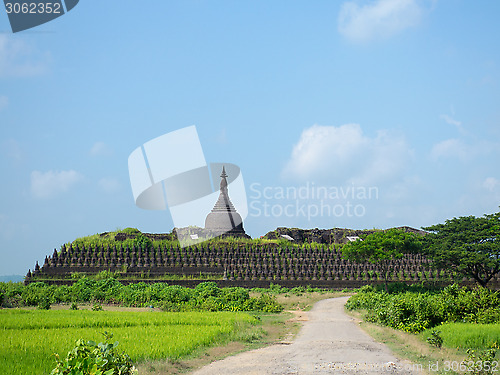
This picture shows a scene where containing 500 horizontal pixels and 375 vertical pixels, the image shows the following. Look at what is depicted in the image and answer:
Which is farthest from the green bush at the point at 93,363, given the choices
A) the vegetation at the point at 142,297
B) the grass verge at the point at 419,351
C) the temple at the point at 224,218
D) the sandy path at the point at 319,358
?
the temple at the point at 224,218

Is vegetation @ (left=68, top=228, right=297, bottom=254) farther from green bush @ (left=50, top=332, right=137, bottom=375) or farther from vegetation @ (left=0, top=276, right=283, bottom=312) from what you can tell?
green bush @ (left=50, top=332, right=137, bottom=375)

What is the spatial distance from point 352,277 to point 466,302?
18410 millimetres

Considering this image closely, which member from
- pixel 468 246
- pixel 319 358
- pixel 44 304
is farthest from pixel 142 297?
pixel 468 246

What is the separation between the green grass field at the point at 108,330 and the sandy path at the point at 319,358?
169 centimetres

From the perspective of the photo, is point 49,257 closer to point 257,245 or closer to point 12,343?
point 257,245

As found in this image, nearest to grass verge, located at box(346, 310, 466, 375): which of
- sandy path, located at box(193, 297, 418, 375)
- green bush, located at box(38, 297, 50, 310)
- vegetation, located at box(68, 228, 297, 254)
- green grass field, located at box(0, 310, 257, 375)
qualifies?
sandy path, located at box(193, 297, 418, 375)

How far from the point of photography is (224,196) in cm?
5122

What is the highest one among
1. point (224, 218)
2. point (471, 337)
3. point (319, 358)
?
point (224, 218)

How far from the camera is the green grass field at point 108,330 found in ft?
40.6

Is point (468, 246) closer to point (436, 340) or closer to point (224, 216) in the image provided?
point (436, 340)

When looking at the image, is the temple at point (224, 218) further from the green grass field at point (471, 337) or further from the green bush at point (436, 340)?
the green grass field at point (471, 337)

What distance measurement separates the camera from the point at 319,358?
44.3 ft

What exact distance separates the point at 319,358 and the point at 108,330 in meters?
7.30

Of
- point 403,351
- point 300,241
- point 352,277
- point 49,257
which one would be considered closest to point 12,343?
point 403,351
